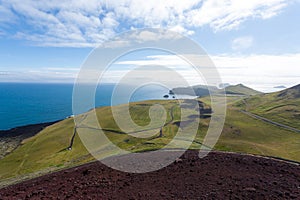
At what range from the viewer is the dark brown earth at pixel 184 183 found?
18578 mm

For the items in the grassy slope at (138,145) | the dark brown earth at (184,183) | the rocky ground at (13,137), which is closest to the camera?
the dark brown earth at (184,183)

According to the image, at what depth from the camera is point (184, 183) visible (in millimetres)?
20391

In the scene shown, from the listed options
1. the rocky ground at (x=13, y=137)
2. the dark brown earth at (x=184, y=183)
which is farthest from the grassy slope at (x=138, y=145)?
the dark brown earth at (x=184, y=183)

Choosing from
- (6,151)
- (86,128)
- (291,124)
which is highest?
(291,124)

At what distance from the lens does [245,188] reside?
1903 cm

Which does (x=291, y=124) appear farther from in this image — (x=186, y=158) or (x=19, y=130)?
(x=19, y=130)

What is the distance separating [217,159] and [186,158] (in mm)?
3737

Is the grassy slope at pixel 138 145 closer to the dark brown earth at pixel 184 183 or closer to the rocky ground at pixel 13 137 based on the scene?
the rocky ground at pixel 13 137

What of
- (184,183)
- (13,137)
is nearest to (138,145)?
(184,183)

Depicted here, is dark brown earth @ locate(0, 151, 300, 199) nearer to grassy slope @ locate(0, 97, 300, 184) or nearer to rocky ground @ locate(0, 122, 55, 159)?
grassy slope @ locate(0, 97, 300, 184)

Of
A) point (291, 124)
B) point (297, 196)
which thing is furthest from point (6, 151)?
point (291, 124)

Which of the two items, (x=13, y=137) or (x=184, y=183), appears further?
(x=13, y=137)

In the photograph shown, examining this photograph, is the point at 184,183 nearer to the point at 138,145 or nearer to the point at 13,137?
the point at 138,145

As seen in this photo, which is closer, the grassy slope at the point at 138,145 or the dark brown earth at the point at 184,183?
the dark brown earth at the point at 184,183
